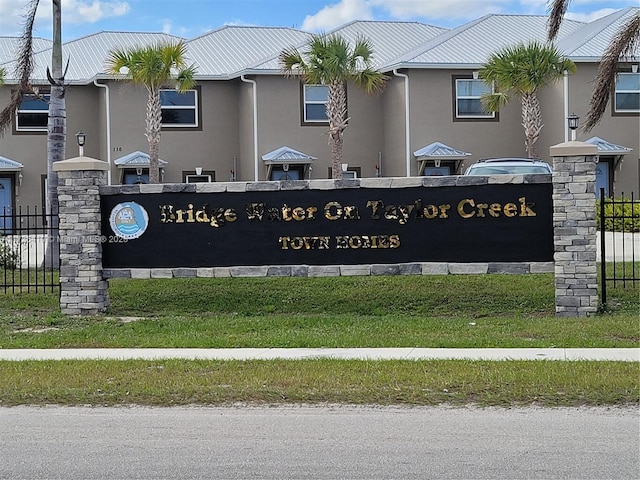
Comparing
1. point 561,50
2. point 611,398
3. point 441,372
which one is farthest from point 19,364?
point 561,50

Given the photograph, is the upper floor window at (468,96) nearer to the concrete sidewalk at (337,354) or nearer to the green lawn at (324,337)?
the green lawn at (324,337)

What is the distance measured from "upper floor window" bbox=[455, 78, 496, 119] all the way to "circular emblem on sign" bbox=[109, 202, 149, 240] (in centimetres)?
1837

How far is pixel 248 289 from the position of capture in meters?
18.6

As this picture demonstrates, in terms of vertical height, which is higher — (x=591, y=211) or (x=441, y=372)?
(x=591, y=211)

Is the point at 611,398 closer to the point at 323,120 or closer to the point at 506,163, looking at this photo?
the point at 506,163

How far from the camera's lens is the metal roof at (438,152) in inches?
1277

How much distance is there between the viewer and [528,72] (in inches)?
1176

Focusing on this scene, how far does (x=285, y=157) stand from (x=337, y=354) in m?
21.5

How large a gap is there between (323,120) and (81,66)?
958cm

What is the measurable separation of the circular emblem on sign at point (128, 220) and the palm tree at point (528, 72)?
16191 mm

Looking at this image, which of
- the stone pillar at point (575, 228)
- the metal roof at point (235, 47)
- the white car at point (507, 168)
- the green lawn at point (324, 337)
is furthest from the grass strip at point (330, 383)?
the metal roof at point (235, 47)

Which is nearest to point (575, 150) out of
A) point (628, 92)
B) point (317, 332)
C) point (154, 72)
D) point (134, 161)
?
point (317, 332)

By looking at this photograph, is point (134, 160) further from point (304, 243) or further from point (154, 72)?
point (304, 243)

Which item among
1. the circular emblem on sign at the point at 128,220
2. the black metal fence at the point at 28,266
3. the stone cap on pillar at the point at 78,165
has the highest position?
the stone cap on pillar at the point at 78,165
